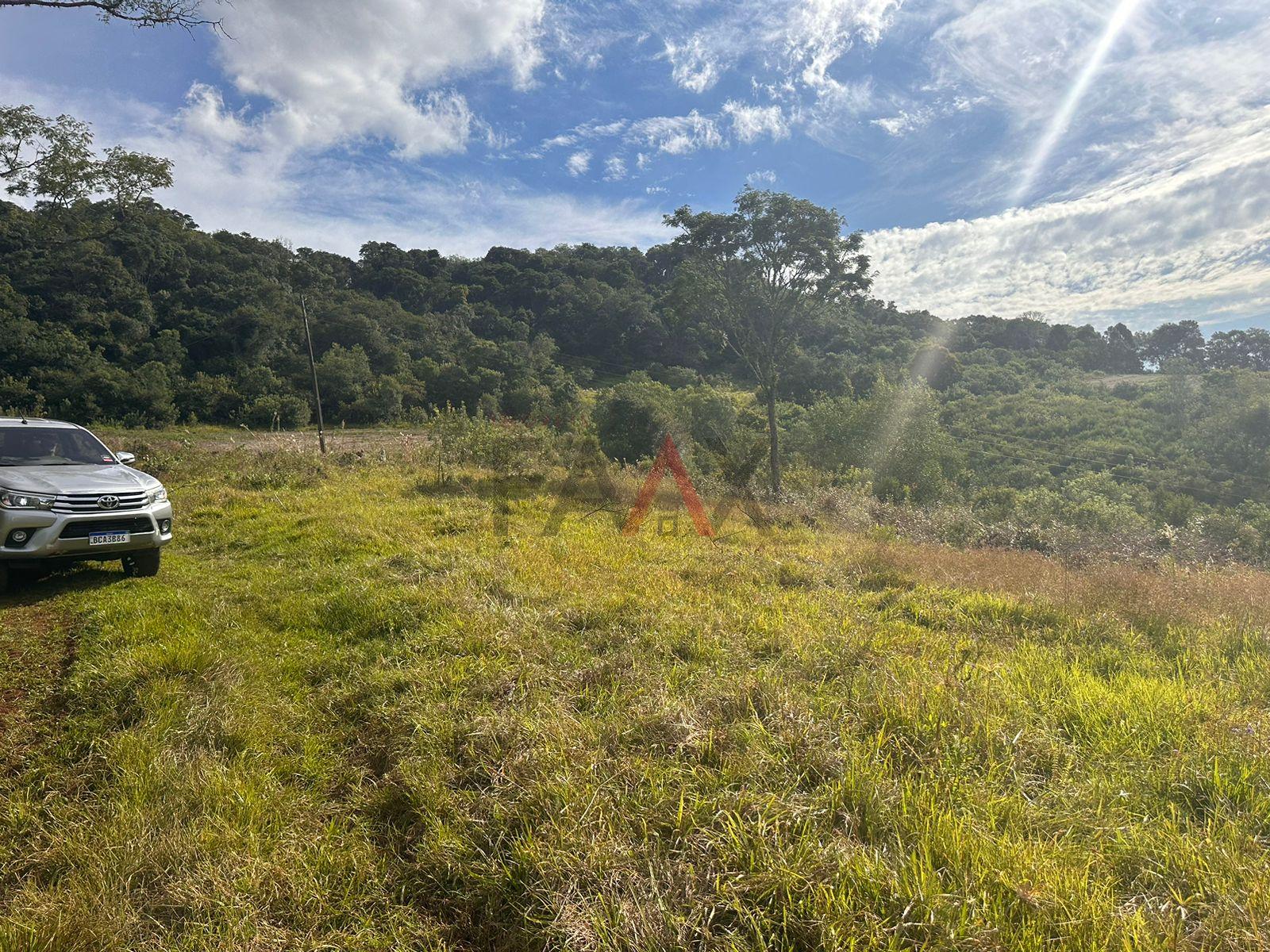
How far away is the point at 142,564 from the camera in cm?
577

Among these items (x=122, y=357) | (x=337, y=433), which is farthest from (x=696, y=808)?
(x=122, y=357)

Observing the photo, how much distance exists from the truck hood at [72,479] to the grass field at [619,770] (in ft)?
3.41

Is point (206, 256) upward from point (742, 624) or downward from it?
upward

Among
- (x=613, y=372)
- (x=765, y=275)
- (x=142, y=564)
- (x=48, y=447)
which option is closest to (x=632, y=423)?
(x=765, y=275)

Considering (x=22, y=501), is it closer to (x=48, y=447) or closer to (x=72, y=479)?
(x=72, y=479)

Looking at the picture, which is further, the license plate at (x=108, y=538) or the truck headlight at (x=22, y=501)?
the license plate at (x=108, y=538)

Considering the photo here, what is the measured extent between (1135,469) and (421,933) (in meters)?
46.3

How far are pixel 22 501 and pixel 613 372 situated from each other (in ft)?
197

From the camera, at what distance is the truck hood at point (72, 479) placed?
4844 millimetres

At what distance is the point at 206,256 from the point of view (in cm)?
5016

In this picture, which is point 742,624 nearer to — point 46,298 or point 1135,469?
point 1135,469

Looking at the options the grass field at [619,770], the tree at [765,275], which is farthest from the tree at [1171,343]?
the grass field at [619,770]

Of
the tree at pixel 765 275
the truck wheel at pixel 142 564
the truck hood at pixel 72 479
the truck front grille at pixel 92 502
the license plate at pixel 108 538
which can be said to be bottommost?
the truck wheel at pixel 142 564

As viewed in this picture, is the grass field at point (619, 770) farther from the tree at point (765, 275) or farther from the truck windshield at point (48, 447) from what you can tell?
the tree at point (765, 275)
